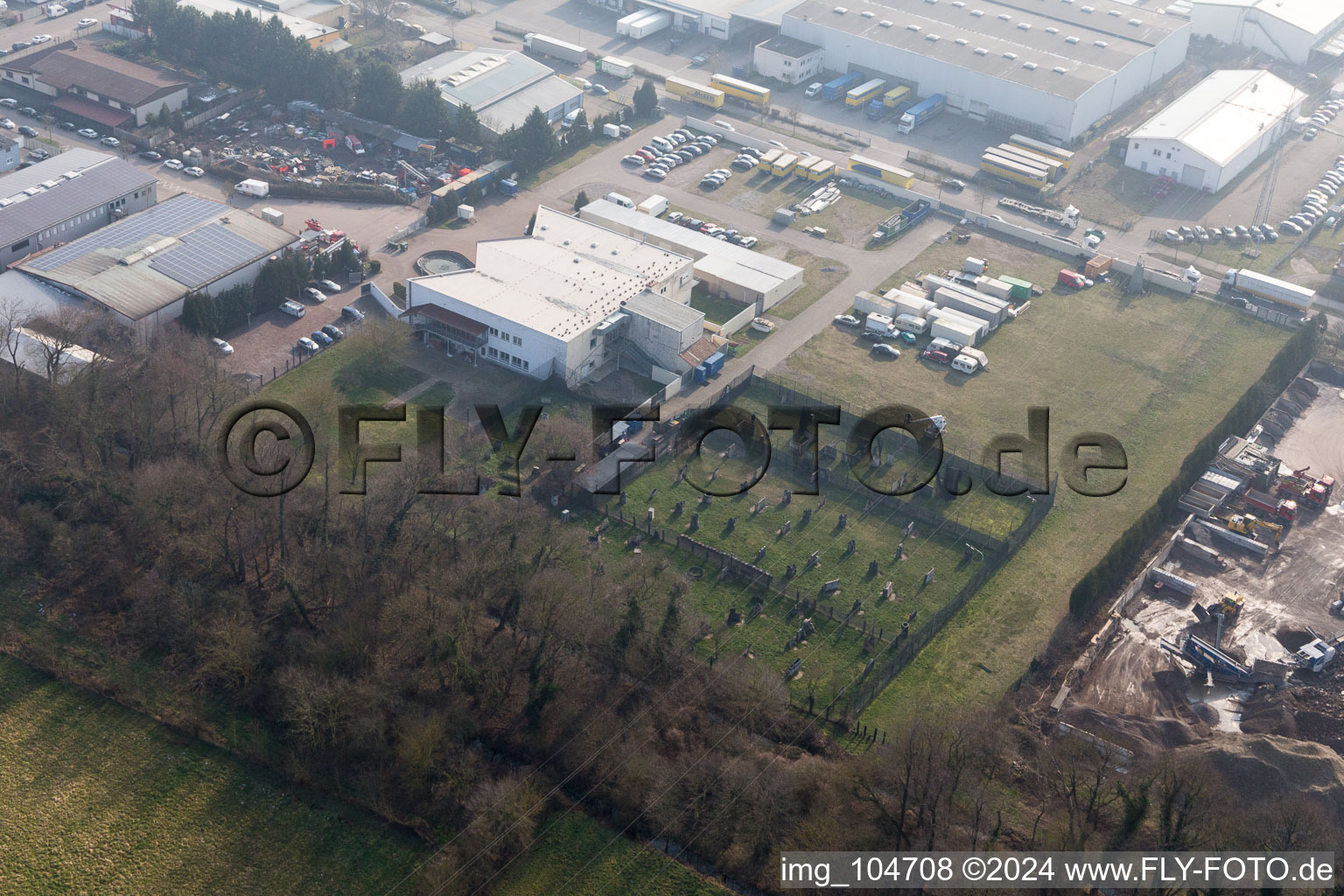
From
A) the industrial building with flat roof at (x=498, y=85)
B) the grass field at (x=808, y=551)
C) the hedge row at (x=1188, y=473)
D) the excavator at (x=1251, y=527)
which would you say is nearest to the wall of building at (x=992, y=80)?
the industrial building with flat roof at (x=498, y=85)

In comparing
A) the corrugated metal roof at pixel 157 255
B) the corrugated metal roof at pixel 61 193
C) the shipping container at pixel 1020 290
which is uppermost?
the corrugated metal roof at pixel 61 193

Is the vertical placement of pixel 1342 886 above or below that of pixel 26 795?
above

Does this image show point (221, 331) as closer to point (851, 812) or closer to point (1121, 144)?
point (851, 812)

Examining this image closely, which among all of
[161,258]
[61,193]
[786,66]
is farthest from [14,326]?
[786,66]

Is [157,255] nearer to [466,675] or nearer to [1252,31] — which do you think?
[466,675]

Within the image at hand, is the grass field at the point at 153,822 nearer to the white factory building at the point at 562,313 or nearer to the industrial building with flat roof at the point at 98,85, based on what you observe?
the white factory building at the point at 562,313

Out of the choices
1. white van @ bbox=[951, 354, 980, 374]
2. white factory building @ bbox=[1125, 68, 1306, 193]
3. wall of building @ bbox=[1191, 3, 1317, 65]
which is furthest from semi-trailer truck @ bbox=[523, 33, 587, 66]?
wall of building @ bbox=[1191, 3, 1317, 65]

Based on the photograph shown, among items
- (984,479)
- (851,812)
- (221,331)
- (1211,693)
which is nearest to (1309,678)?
(1211,693)
